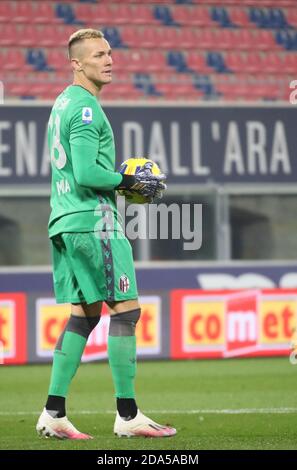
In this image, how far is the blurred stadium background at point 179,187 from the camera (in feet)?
39.6

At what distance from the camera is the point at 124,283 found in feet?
18.3

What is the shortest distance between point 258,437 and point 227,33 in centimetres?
1150

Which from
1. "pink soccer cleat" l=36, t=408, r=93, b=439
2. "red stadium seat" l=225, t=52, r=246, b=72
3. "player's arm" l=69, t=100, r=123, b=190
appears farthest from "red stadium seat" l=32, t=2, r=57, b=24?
"pink soccer cleat" l=36, t=408, r=93, b=439

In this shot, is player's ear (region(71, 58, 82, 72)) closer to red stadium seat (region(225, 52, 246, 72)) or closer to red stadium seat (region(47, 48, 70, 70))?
red stadium seat (region(47, 48, 70, 70))

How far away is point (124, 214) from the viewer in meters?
12.5

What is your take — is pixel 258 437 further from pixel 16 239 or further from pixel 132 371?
pixel 16 239

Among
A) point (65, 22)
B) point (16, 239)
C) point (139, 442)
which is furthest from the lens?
point (65, 22)

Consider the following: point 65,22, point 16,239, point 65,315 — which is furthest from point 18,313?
point 65,22

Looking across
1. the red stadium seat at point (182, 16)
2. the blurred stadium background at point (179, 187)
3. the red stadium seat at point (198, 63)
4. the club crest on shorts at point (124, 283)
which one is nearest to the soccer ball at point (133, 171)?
the club crest on shorts at point (124, 283)

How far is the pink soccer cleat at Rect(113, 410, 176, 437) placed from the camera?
552 centimetres

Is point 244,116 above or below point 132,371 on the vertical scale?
above

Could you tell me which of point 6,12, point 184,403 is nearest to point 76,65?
point 184,403

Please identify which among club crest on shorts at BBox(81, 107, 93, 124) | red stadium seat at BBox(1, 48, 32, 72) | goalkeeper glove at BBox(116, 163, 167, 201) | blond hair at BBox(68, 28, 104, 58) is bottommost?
goalkeeper glove at BBox(116, 163, 167, 201)

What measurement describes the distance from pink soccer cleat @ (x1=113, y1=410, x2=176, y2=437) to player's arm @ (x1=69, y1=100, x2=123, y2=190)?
122 cm
